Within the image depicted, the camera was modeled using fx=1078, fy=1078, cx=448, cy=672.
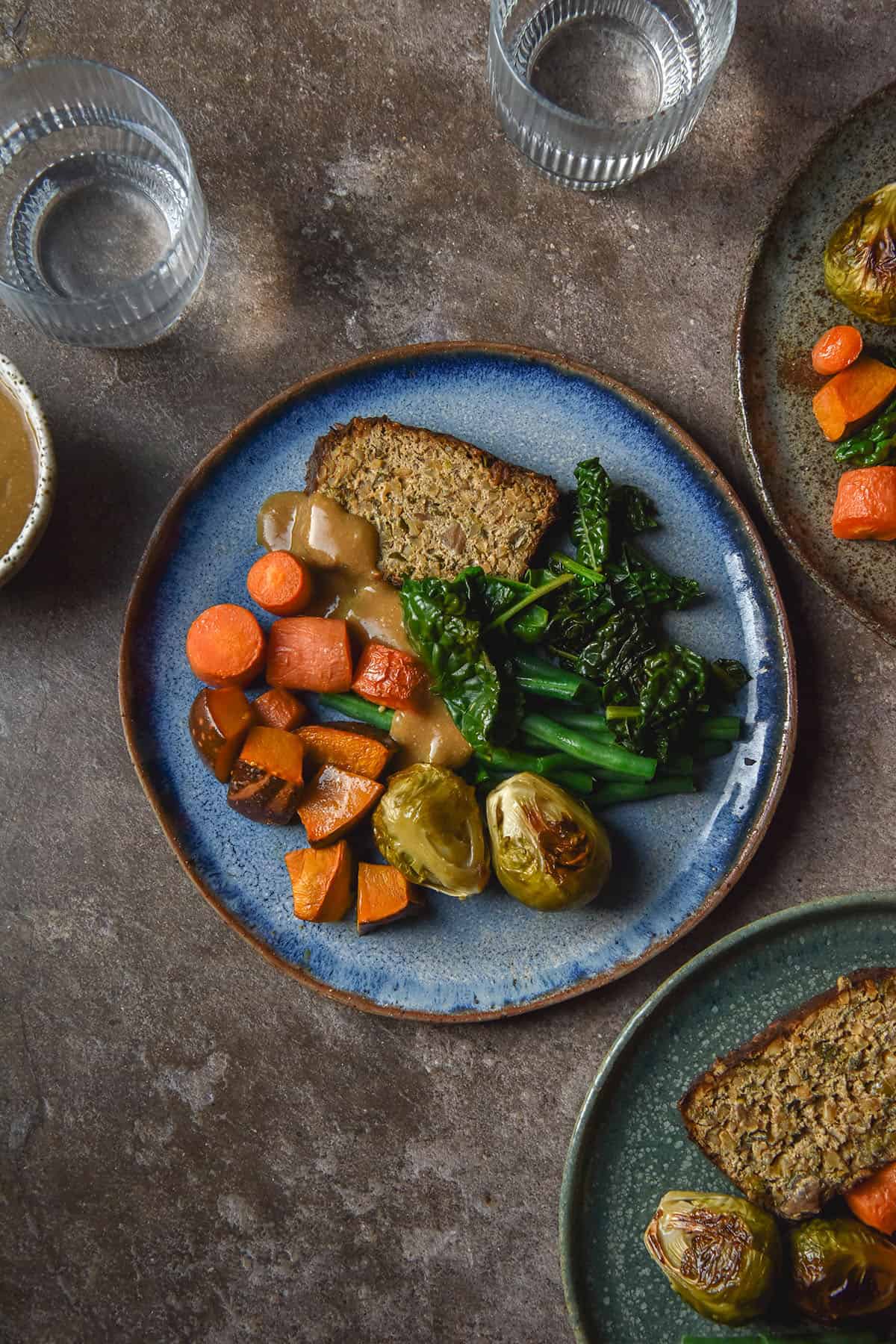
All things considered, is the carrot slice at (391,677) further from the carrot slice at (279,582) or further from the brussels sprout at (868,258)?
the brussels sprout at (868,258)

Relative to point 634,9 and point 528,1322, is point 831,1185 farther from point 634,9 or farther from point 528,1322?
point 634,9

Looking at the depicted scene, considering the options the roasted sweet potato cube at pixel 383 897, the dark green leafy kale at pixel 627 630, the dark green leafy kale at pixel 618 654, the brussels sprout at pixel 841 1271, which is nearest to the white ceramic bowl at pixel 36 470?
the roasted sweet potato cube at pixel 383 897

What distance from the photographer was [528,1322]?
Result: 3.77 meters

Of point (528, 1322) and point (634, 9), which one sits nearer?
point (528, 1322)

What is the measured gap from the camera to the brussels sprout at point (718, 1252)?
336 cm

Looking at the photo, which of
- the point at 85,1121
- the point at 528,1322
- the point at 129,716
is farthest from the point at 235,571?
the point at 528,1322

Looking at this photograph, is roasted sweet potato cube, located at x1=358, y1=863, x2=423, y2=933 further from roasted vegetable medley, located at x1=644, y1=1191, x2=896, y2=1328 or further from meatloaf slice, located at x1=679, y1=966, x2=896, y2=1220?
roasted vegetable medley, located at x1=644, y1=1191, x2=896, y2=1328

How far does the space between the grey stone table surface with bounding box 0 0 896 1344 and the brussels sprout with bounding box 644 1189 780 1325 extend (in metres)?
0.48

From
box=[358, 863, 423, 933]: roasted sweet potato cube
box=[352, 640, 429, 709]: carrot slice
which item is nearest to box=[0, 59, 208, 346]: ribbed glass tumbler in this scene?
box=[352, 640, 429, 709]: carrot slice

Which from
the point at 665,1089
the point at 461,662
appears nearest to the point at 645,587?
the point at 461,662

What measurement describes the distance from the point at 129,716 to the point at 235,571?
2.07ft

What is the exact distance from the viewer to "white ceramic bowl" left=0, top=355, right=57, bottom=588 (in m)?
3.61

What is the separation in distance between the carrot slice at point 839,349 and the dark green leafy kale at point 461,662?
1.51 m

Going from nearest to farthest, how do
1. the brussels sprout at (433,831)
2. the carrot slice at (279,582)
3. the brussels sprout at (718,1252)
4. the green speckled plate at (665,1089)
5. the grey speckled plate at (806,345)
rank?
the brussels sprout at (718,1252) → the brussels sprout at (433,831) → the green speckled plate at (665,1089) → the carrot slice at (279,582) → the grey speckled plate at (806,345)
